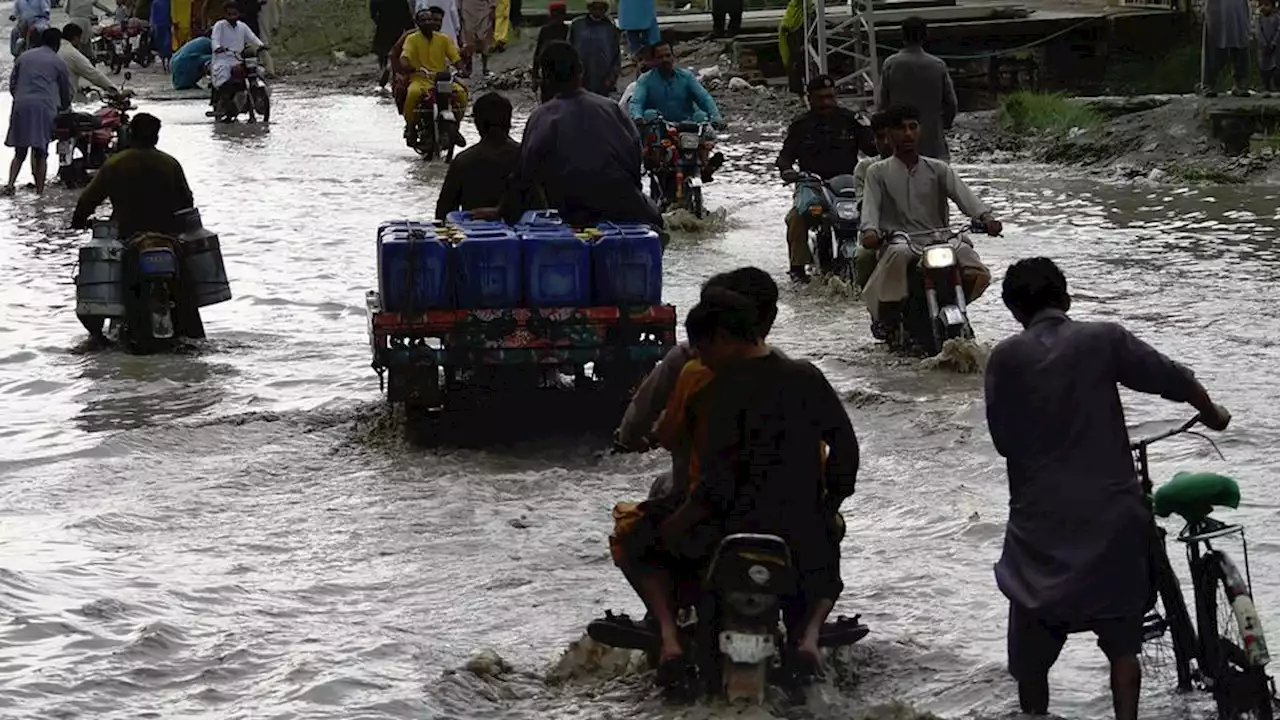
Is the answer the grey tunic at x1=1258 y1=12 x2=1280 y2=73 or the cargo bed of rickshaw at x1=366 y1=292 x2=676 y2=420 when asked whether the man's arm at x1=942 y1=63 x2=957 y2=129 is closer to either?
the cargo bed of rickshaw at x1=366 y1=292 x2=676 y2=420

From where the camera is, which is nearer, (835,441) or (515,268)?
(835,441)

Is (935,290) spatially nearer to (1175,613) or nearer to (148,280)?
(148,280)

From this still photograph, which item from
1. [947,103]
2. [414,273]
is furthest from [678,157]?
[414,273]

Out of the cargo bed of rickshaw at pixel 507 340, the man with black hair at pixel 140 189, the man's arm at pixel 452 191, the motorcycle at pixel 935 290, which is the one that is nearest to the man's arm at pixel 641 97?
the man with black hair at pixel 140 189

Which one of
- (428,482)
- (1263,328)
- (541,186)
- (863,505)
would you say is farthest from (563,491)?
(1263,328)

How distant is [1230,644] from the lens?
Result: 588 cm

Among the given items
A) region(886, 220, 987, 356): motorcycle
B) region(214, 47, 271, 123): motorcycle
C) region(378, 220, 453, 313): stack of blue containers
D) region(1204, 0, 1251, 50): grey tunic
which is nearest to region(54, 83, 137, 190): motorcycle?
region(214, 47, 271, 123): motorcycle

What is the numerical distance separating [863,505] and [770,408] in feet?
10.8

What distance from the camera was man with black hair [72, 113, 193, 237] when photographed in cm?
1302

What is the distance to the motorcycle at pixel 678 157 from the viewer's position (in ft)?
59.8

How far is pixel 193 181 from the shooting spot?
22484mm

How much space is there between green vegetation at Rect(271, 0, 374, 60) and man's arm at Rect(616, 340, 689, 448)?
35429 millimetres

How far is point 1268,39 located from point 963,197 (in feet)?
44.2

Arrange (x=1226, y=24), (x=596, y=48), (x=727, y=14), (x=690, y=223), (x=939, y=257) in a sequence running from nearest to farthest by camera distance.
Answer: (x=939, y=257) < (x=690, y=223) < (x=596, y=48) < (x=1226, y=24) < (x=727, y=14)
